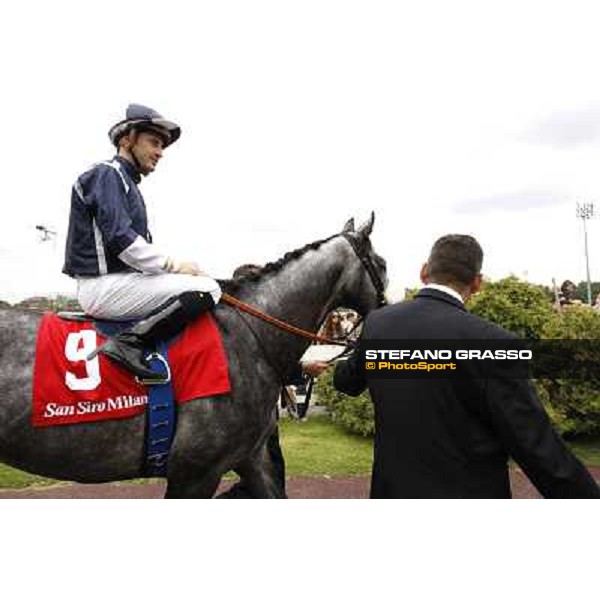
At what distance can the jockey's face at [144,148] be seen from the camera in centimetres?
358

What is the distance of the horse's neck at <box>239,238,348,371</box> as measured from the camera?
3.69m

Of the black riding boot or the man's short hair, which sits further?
the black riding boot

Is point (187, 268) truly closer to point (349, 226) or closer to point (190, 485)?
point (190, 485)

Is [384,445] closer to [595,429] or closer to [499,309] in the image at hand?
[499,309]

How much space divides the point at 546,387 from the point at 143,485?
552 cm

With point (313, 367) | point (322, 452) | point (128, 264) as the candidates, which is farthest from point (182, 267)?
point (322, 452)

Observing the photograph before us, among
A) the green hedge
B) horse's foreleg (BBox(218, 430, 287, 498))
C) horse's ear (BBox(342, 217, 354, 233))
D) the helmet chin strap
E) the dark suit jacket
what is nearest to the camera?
the dark suit jacket

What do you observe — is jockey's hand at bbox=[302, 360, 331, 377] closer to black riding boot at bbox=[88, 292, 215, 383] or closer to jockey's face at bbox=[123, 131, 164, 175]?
black riding boot at bbox=[88, 292, 215, 383]

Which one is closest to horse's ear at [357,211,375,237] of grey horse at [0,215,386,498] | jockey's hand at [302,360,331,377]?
grey horse at [0,215,386,498]

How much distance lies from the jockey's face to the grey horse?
844 millimetres

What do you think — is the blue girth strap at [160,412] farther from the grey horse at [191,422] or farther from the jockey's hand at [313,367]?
the jockey's hand at [313,367]

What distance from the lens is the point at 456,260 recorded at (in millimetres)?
2232

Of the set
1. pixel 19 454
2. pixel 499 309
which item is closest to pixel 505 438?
pixel 19 454

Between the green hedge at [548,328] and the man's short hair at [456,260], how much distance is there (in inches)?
253
